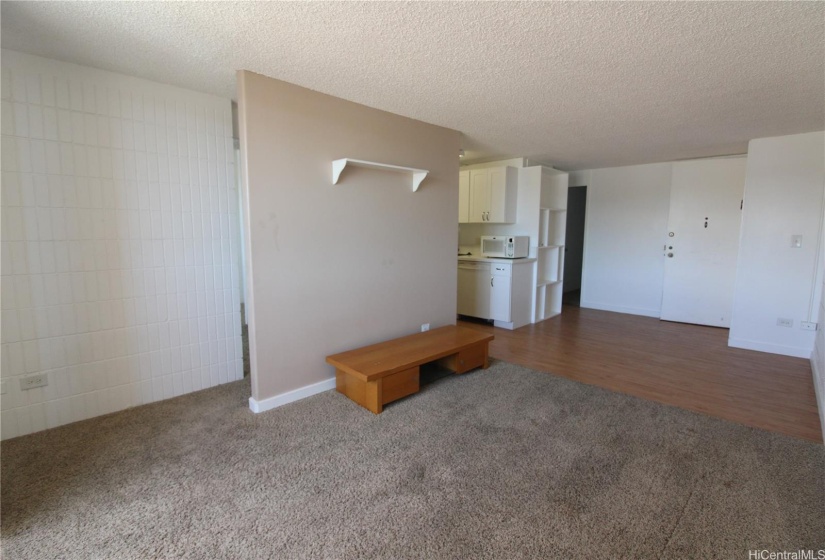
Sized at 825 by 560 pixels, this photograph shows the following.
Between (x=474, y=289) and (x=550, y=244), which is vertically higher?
(x=550, y=244)

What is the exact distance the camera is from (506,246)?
5129 mm

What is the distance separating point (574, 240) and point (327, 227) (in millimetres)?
6406

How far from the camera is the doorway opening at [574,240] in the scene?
304 inches

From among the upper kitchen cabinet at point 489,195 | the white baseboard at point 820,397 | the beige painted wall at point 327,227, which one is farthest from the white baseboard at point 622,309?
the beige painted wall at point 327,227

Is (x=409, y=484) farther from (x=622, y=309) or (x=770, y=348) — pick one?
(x=622, y=309)

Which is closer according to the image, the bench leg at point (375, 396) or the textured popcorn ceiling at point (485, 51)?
the textured popcorn ceiling at point (485, 51)

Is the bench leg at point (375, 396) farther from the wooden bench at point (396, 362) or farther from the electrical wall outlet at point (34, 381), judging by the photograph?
the electrical wall outlet at point (34, 381)

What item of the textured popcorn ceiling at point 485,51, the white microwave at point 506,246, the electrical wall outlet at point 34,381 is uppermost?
the textured popcorn ceiling at point 485,51

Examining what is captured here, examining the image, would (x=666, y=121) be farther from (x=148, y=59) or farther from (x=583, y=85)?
(x=148, y=59)

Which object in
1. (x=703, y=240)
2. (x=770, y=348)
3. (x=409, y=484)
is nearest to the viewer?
(x=409, y=484)

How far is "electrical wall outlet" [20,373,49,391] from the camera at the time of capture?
243cm

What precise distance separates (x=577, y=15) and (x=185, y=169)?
2746 mm

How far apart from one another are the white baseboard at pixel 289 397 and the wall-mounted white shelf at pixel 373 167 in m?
1.59

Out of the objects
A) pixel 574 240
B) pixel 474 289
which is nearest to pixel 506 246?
pixel 474 289
